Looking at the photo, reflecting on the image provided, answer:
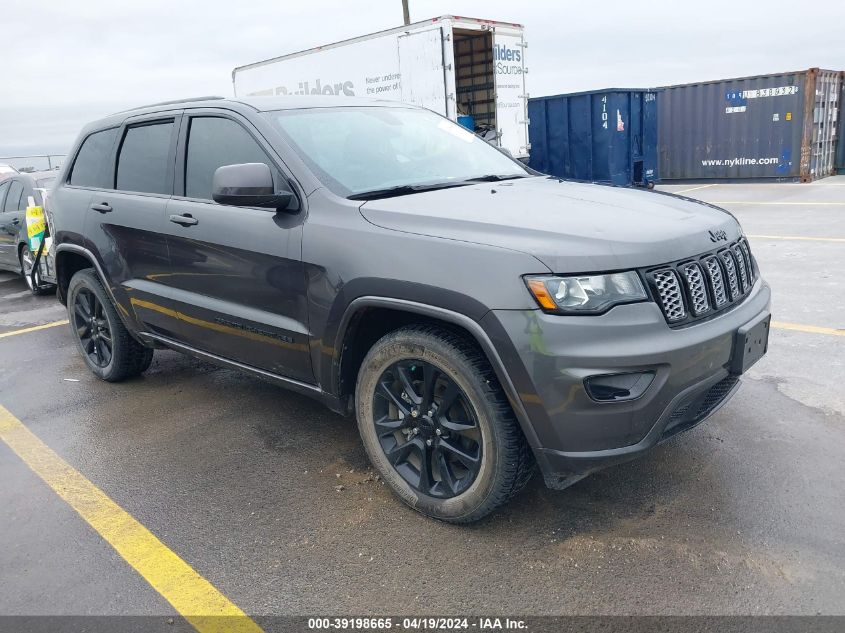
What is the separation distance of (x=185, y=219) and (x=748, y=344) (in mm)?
2833

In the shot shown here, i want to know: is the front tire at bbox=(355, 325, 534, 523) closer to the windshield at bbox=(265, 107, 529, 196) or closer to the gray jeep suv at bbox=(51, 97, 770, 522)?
the gray jeep suv at bbox=(51, 97, 770, 522)

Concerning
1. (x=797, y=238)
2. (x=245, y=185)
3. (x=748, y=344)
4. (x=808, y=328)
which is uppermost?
(x=245, y=185)

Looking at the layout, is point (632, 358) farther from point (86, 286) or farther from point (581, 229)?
point (86, 286)

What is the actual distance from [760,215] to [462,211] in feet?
37.0

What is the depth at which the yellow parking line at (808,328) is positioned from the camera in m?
5.44

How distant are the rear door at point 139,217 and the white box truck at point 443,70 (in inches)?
296

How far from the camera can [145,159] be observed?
14.6 ft

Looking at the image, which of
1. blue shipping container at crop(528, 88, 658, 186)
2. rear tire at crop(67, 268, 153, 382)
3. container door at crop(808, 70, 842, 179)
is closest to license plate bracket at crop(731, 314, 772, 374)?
rear tire at crop(67, 268, 153, 382)

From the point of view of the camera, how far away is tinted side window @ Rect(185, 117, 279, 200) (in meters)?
3.71

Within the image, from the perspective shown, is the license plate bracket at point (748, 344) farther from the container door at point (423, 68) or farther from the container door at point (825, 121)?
the container door at point (825, 121)

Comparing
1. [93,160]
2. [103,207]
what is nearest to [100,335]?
[103,207]

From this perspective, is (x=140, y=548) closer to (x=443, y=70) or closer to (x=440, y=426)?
(x=440, y=426)

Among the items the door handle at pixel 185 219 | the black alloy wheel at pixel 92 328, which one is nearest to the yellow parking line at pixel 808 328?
the door handle at pixel 185 219

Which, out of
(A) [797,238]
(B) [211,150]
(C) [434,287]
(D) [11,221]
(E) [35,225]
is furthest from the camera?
Answer: (A) [797,238]
